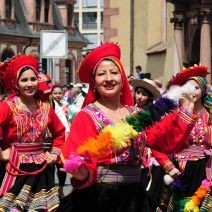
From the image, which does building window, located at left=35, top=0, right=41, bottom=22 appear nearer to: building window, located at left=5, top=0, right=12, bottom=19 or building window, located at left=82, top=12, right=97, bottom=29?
building window, located at left=5, top=0, right=12, bottom=19

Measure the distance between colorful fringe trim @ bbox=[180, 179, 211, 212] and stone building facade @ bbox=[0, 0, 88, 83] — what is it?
48400 millimetres

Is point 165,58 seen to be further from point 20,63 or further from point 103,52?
point 103,52

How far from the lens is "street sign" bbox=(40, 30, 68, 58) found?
1568 centimetres

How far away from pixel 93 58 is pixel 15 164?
2.33 m

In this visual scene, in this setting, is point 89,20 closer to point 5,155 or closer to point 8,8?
point 8,8

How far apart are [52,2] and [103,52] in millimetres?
60044

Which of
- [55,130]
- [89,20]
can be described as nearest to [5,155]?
[55,130]

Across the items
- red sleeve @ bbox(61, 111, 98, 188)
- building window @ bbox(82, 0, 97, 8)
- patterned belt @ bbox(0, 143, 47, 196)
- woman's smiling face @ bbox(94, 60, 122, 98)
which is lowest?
patterned belt @ bbox(0, 143, 47, 196)

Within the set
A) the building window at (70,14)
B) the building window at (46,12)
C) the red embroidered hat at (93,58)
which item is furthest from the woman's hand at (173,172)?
the building window at (70,14)

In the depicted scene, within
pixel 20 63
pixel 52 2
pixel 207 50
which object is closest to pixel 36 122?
pixel 20 63

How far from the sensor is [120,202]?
5.64 m

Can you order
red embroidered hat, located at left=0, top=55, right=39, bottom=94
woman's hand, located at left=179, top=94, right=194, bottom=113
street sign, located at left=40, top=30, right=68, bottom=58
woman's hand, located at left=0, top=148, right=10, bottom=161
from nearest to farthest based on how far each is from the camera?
1. woman's hand, located at left=179, top=94, right=194, bottom=113
2. woman's hand, located at left=0, top=148, right=10, bottom=161
3. red embroidered hat, located at left=0, top=55, right=39, bottom=94
4. street sign, located at left=40, top=30, right=68, bottom=58

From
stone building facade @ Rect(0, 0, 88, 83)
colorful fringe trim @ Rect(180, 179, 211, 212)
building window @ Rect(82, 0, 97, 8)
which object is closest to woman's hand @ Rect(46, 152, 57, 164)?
colorful fringe trim @ Rect(180, 179, 211, 212)

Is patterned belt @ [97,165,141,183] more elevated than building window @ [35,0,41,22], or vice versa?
building window @ [35,0,41,22]
